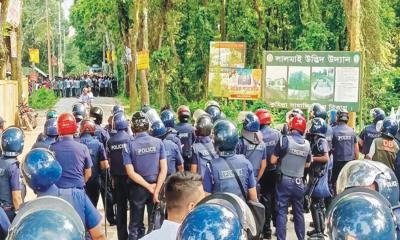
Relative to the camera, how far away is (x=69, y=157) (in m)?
6.90

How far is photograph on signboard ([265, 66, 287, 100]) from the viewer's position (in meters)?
16.8

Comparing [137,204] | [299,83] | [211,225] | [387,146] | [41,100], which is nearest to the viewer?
[211,225]

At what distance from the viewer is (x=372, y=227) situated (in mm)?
2498

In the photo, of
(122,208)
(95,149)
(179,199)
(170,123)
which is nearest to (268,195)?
(170,123)

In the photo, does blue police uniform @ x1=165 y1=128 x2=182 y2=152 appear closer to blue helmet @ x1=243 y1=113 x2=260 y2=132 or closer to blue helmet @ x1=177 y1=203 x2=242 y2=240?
blue helmet @ x1=243 y1=113 x2=260 y2=132

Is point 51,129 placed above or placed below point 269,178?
above

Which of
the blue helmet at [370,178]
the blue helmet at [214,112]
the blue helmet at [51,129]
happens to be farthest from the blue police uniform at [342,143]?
the blue helmet at [370,178]

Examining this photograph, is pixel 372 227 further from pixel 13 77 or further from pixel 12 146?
pixel 13 77

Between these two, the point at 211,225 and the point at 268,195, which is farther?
the point at 268,195

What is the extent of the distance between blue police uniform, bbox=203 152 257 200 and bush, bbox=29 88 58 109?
1275 inches

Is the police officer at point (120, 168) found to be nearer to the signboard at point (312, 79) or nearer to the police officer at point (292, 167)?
the police officer at point (292, 167)

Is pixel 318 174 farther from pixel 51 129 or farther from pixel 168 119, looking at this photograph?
pixel 51 129

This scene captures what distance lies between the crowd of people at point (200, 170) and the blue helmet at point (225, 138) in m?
0.01

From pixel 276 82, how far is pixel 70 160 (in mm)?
10813
